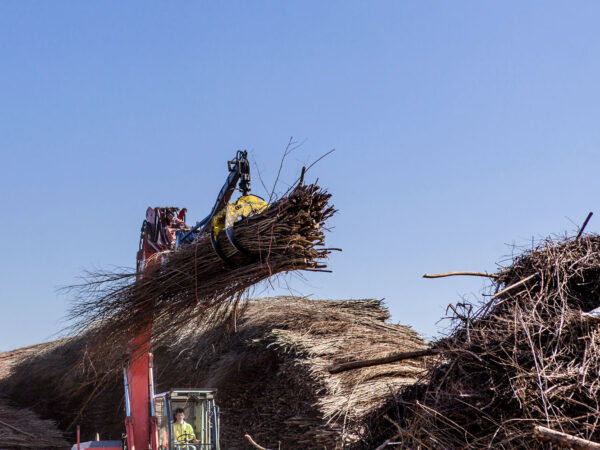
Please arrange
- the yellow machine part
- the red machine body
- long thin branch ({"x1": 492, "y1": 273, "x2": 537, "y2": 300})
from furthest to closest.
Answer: the red machine body, the yellow machine part, long thin branch ({"x1": 492, "y1": 273, "x2": 537, "y2": 300})

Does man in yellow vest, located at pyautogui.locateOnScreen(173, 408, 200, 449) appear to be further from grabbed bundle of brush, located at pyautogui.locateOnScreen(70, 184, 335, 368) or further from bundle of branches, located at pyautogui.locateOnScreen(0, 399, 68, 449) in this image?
bundle of branches, located at pyautogui.locateOnScreen(0, 399, 68, 449)

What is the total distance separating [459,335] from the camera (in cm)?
594

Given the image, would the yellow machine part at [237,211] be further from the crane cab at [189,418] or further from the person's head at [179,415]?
the person's head at [179,415]

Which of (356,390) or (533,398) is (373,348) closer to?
(356,390)

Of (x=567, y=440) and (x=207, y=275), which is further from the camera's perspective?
(x=207, y=275)

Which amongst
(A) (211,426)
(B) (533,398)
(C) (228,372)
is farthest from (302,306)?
(B) (533,398)

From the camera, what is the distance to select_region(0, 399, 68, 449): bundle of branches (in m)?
14.0

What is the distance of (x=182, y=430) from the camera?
9.03m

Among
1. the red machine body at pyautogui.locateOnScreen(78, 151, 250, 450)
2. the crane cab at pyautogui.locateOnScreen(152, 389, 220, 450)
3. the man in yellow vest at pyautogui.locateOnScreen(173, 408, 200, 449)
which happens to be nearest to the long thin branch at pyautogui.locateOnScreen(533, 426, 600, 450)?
the red machine body at pyautogui.locateOnScreen(78, 151, 250, 450)

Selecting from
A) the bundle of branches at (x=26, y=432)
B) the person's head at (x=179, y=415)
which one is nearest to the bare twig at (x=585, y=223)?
the person's head at (x=179, y=415)

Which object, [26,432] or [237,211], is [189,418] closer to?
[237,211]

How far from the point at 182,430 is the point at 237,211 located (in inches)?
132

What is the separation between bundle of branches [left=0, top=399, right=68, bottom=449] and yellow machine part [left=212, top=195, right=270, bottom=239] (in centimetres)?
894

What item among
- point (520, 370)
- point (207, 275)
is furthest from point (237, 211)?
point (520, 370)
